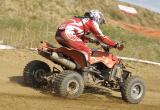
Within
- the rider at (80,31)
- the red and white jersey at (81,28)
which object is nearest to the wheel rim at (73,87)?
the rider at (80,31)

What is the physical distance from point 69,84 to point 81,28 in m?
1.29

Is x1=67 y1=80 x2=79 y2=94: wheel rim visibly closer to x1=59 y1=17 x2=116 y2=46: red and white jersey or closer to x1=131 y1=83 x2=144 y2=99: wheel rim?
x1=59 y1=17 x2=116 y2=46: red and white jersey

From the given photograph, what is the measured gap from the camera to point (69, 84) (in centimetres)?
992

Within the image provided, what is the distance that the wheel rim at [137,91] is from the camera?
1097 cm

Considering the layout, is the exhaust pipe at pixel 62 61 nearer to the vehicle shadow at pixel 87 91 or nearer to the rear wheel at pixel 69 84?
the rear wheel at pixel 69 84

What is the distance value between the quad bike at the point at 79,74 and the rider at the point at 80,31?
0.16m

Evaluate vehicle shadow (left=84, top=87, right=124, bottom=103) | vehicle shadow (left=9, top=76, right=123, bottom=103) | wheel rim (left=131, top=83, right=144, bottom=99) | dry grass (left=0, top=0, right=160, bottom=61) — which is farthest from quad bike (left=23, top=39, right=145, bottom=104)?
dry grass (left=0, top=0, right=160, bottom=61)

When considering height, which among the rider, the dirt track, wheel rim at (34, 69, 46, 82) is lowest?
the dirt track

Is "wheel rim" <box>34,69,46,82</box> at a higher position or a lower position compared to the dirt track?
higher

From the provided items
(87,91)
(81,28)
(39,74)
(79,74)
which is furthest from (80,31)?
(87,91)

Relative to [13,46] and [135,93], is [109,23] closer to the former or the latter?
[13,46]

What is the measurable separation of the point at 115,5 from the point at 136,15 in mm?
2102

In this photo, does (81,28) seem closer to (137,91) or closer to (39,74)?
(39,74)

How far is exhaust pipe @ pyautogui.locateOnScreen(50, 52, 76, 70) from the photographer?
1006cm
